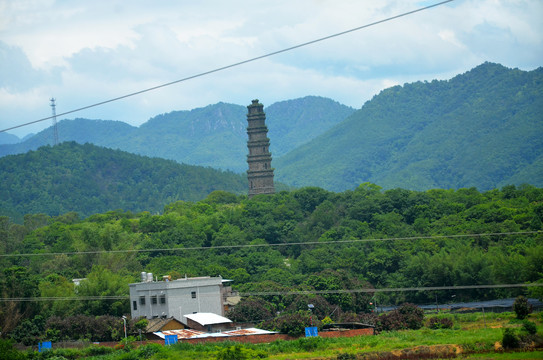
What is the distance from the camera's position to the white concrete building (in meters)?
58.4

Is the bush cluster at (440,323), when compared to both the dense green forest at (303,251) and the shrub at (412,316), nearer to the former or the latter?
the shrub at (412,316)

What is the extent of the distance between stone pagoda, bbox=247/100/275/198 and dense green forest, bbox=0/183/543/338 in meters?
4.34

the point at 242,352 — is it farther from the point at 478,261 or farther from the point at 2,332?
the point at 478,261

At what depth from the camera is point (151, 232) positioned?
101438mm

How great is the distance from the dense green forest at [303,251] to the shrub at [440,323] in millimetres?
9962

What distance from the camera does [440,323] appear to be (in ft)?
165

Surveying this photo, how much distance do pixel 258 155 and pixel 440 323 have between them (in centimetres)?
6777

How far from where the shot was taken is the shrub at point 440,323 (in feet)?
163

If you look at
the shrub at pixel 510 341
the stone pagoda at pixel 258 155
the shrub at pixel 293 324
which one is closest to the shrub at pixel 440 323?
the shrub at pixel 293 324

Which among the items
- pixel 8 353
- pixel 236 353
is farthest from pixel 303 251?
pixel 8 353

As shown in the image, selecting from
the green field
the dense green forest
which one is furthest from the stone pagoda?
the green field

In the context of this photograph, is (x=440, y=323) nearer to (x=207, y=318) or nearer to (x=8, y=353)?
(x=207, y=318)

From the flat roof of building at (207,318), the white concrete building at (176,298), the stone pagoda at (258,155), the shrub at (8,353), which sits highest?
the stone pagoda at (258,155)

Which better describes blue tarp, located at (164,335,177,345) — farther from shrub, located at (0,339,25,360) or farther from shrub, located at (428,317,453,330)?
shrub, located at (428,317,453,330)
